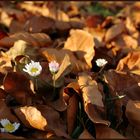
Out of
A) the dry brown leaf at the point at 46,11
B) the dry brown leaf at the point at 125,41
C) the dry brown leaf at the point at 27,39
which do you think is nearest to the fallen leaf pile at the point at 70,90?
the dry brown leaf at the point at 27,39

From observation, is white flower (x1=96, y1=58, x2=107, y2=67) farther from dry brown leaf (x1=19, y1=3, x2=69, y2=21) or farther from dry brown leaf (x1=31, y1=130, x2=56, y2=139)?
dry brown leaf (x1=19, y1=3, x2=69, y2=21)

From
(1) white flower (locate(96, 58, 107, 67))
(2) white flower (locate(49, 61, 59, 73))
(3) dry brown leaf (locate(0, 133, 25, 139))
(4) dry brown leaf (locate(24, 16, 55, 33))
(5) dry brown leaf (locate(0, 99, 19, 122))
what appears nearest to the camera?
(3) dry brown leaf (locate(0, 133, 25, 139))

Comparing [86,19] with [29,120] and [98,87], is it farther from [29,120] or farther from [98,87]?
[29,120]

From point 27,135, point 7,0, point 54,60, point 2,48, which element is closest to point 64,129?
point 27,135

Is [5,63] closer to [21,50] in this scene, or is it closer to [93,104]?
[21,50]

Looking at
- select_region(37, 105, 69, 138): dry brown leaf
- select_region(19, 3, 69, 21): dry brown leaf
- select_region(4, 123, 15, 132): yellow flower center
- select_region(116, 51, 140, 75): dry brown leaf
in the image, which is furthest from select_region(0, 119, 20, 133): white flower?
select_region(19, 3, 69, 21): dry brown leaf

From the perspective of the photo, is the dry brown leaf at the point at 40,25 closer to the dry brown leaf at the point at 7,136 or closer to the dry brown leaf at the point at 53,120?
the dry brown leaf at the point at 53,120

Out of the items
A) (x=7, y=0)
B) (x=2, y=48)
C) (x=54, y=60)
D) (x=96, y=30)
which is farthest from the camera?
(x=7, y=0)
